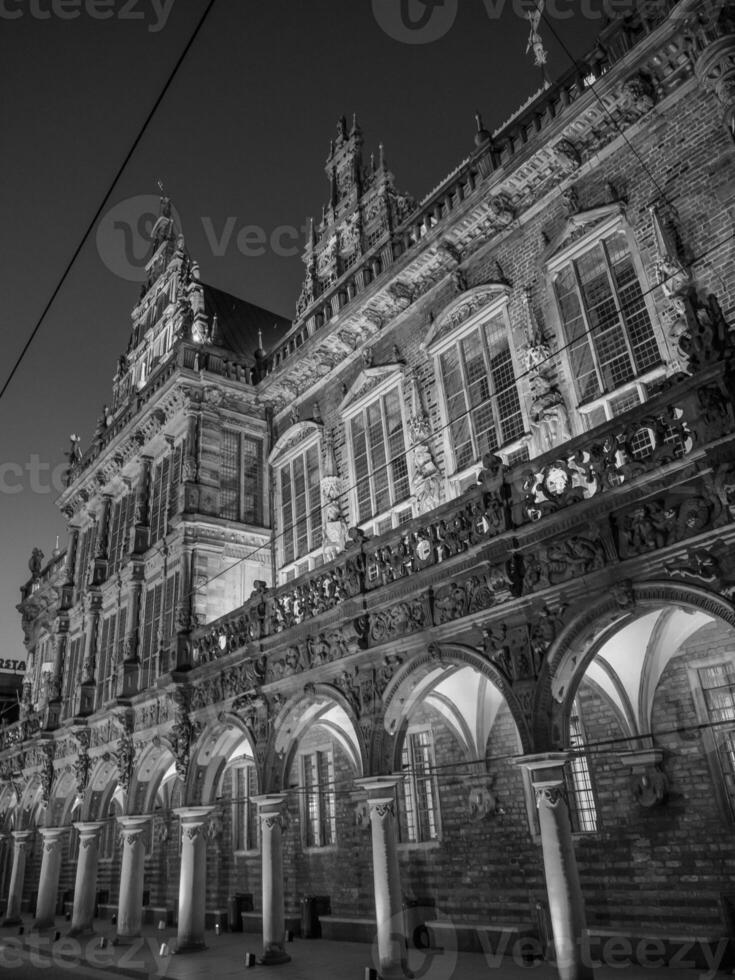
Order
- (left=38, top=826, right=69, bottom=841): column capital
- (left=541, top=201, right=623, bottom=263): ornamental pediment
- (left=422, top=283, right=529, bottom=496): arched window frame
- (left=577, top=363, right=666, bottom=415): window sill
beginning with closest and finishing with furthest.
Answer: (left=577, top=363, right=666, bottom=415): window sill, (left=541, top=201, right=623, bottom=263): ornamental pediment, (left=422, top=283, right=529, bottom=496): arched window frame, (left=38, top=826, right=69, bottom=841): column capital

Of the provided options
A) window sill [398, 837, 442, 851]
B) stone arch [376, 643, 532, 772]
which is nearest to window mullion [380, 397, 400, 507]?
stone arch [376, 643, 532, 772]

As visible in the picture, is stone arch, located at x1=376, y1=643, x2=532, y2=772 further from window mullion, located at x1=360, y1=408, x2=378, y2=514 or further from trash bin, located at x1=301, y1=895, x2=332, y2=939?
trash bin, located at x1=301, y1=895, x2=332, y2=939

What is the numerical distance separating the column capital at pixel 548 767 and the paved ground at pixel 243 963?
3254 millimetres

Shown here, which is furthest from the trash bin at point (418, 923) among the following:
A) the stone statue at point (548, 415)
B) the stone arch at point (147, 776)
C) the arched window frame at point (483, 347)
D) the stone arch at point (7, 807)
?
the stone arch at point (7, 807)

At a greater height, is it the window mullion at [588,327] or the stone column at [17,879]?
the window mullion at [588,327]

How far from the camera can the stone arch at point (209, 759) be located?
16.7m

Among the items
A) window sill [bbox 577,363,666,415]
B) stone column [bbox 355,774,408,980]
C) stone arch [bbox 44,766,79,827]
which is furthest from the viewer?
stone arch [bbox 44,766,79,827]

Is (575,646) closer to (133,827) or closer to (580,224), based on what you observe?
(580,224)

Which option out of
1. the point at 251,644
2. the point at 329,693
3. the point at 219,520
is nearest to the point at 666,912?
the point at 329,693

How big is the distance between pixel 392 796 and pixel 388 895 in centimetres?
140

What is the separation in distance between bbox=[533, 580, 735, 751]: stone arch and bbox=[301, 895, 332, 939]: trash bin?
9776mm

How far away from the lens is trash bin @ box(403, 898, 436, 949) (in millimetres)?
13828

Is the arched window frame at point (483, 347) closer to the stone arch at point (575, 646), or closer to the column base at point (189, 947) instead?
the stone arch at point (575, 646)

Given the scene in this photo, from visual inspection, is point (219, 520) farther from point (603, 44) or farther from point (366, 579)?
point (603, 44)
